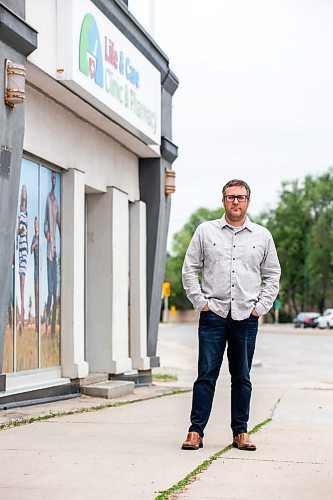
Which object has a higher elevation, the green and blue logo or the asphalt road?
the green and blue logo

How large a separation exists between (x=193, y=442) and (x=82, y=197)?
6.00 metres

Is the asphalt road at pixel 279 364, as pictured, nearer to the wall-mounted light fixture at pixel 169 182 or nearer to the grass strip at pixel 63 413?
the wall-mounted light fixture at pixel 169 182

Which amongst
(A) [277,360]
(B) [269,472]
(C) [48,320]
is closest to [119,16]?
(C) [48,320]

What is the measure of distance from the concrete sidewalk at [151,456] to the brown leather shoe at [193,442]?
7 centimetres

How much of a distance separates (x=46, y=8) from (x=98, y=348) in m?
5.32

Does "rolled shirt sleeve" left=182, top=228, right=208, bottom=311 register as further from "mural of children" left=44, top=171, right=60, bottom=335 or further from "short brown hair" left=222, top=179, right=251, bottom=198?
"mural of children" left=44, top=171, right=60, bottom=335

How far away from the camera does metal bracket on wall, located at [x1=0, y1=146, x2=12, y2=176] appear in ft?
31.3

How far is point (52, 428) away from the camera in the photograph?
27.9 ft

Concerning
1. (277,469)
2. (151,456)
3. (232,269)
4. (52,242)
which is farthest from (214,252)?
(52,242)

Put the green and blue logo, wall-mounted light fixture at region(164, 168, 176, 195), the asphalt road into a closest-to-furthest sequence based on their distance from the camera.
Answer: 1. the green and blue logo
2. wall-mounted light fixture at region(164, 168, 176, 195)
3. the asphalt road

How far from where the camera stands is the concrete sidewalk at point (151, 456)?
5727 mm

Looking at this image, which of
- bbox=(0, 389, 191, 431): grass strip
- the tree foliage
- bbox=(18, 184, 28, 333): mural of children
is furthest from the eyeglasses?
the tree foliage

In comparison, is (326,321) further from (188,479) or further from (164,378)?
(188,479)

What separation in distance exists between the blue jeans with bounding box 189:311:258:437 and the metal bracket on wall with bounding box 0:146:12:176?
3.10 m
